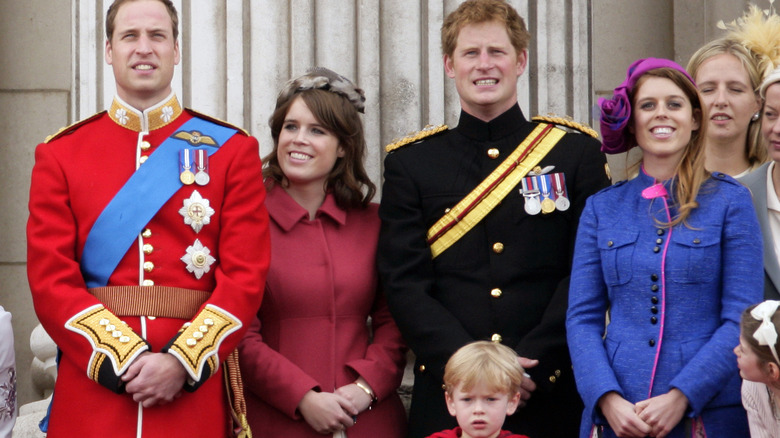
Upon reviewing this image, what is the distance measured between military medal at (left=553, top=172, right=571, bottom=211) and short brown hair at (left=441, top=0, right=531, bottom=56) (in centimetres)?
50

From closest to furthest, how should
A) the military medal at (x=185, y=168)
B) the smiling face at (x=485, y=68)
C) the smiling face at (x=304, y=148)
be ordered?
the military medal at (x=185, y=168), the smiling face at (x=485, y=68), the smiling face at (x=304, y=148)

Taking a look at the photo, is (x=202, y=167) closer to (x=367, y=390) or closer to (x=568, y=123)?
(x=367, y=390)

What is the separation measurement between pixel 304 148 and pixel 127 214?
2.61 ft

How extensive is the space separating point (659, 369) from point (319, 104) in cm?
157

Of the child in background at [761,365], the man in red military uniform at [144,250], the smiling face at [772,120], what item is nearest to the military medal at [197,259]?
the man in red military uniform at [144,250]

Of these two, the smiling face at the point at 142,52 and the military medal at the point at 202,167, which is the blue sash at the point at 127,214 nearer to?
the military medal at the point at 202,167

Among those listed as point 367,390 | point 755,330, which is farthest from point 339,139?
point 755,330

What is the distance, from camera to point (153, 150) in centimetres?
400

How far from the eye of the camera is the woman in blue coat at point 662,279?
3.59 m

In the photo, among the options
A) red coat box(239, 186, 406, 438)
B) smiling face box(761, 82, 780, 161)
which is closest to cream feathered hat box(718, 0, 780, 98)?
smiling face box(761, 82, 780, 161)

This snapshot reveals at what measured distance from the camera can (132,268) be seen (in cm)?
383

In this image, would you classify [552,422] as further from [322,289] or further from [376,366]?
[322,289]

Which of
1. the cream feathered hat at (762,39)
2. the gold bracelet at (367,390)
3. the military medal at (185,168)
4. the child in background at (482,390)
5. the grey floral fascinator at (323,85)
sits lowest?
the gold bracelet at (367,390)

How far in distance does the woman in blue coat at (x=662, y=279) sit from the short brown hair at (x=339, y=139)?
93 cm
